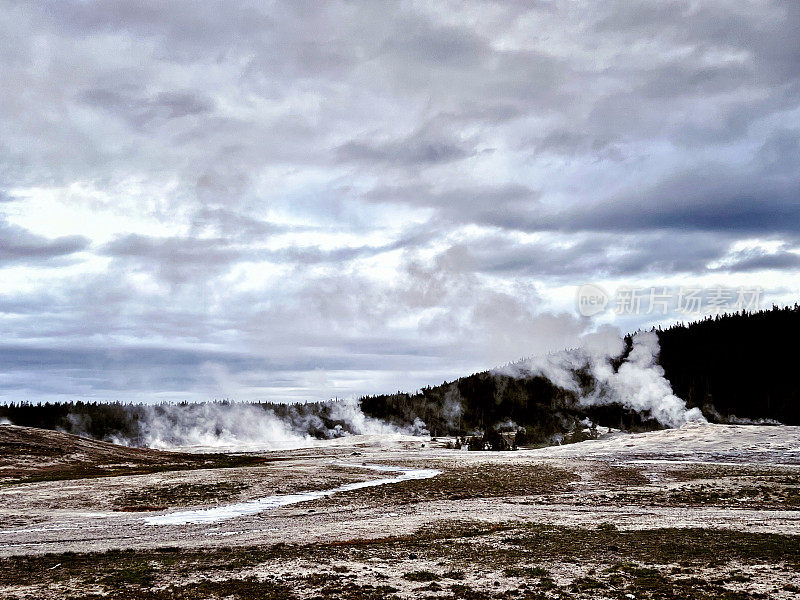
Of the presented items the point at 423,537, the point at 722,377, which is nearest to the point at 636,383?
the point at 722,377

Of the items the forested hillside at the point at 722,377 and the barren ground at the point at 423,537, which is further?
the forested hillside at the point at 722,377

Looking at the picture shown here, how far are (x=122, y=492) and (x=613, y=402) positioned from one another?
14740 cm

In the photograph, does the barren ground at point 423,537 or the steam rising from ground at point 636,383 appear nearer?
the barren ground at point 423,537

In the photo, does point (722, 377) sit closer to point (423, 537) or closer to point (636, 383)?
point (636, 383)

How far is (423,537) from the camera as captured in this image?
1275 inches

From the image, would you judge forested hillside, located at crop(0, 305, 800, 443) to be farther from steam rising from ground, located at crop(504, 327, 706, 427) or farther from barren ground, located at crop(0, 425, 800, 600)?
Result: barren ground, located at crop(0, 425, 800, 600)

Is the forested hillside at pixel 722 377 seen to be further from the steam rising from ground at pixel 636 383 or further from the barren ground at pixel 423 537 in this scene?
the barren ground at pixel 423 537

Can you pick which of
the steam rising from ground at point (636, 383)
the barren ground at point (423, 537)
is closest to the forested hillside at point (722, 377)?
the steam rising from ground at point (636, 383)

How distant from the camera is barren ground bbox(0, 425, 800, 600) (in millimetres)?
22484

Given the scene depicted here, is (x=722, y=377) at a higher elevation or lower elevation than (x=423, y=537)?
higher

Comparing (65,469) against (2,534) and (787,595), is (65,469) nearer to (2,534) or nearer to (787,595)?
(2,534)

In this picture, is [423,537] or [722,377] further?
[722,377]

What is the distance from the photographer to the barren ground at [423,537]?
2248cm

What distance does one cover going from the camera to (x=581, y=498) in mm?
50156
